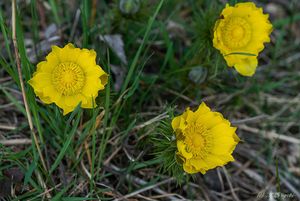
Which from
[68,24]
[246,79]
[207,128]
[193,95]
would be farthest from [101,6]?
[207,128]

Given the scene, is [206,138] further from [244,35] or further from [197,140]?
[244,35]

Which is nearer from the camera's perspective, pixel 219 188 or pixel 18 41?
pixel 18 41

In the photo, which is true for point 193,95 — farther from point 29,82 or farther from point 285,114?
point 29,82

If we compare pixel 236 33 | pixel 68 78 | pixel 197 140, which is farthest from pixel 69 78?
pixel 236 33

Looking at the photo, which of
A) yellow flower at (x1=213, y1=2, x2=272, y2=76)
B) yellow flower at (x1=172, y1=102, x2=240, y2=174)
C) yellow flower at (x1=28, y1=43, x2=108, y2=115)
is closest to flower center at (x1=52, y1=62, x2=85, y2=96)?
yellow flower at (x1=28, y1=43, x2=108, y2=115)

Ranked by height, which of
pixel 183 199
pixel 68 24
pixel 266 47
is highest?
pixel 68 24

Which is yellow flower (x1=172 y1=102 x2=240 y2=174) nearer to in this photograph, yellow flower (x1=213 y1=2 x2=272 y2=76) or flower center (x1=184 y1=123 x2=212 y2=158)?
flower center (x1=184 y1=123 x2=212 y2=158)

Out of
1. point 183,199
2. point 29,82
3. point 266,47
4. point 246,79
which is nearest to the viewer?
point 29,82

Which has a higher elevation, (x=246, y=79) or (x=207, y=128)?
(x=207, y=128)
